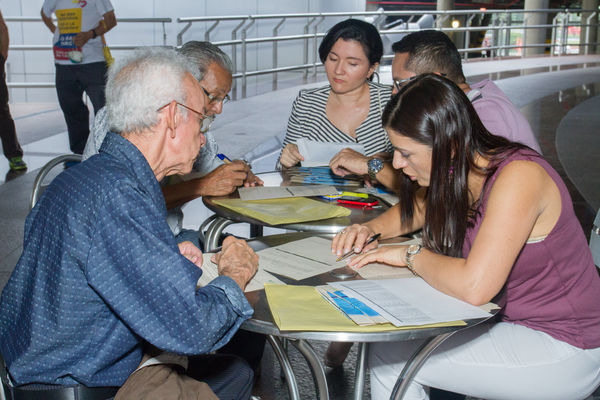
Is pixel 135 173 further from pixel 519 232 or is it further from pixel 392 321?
pixel 519 232

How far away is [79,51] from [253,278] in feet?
14.9

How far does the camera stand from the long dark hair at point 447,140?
165cm

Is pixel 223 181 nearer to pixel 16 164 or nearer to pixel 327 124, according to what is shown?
pixel 327 124

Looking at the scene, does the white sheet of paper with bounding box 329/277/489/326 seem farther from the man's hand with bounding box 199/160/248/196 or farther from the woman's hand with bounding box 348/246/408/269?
the man's hand with bounding box 199/160/248/196

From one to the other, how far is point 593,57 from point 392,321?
17.6 metres

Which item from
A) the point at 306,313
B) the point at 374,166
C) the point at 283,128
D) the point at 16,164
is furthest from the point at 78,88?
the point at 306,313

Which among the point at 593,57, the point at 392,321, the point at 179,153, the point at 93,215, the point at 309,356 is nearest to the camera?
the point at 93,215

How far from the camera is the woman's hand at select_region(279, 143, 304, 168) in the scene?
9.94 ft

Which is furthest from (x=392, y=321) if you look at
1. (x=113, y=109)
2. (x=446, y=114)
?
(x=113, y=109)

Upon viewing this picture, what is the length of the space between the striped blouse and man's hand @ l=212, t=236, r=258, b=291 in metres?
1.64

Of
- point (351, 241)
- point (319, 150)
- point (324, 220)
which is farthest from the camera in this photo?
point (319, 150)

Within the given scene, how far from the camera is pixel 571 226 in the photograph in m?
1.69

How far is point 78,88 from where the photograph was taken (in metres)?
5.79

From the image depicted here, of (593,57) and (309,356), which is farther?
(593,57)
